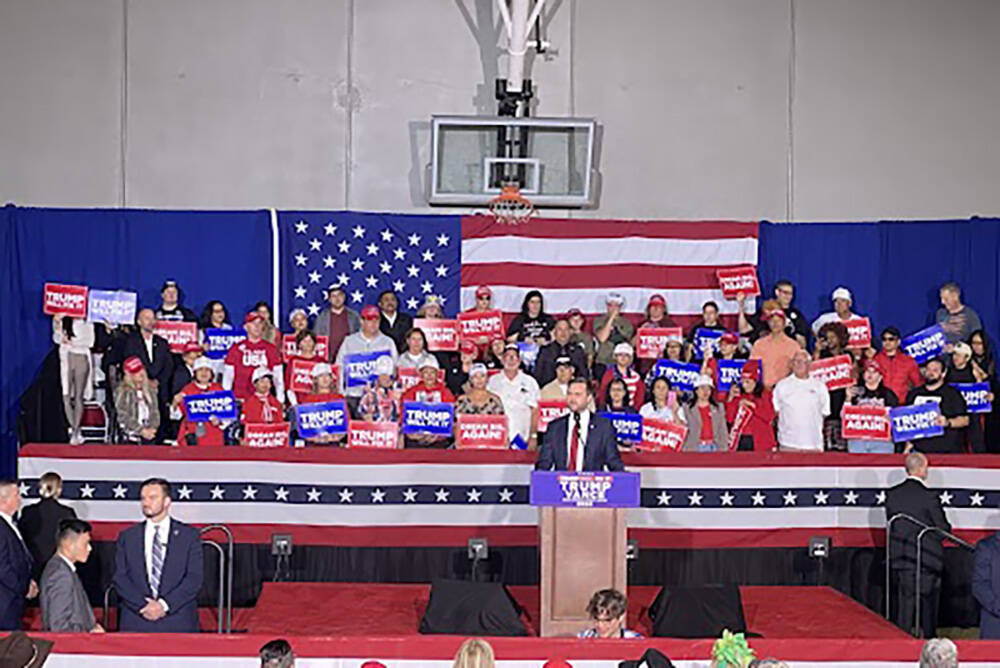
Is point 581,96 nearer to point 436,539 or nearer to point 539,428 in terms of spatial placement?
point 539,428

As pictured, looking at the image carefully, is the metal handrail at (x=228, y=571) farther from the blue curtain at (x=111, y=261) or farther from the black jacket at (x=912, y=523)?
the black jacket at (x=912, y=523)

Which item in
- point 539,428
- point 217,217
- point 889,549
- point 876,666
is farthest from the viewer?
point 217,217

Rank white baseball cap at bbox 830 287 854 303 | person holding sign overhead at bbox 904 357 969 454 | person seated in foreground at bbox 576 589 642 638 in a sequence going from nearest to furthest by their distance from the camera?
person seated in foreground at bbox 576 589 642 638
person holding sign overhead at bbox 904 357 969 454
white baseball cap at bbox 830 287 854 303

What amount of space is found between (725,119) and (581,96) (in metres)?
1.93

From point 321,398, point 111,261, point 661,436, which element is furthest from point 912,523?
point 111,261

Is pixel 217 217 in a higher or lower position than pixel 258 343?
higher

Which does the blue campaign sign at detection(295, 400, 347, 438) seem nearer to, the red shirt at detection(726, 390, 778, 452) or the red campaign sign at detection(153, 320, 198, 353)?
the red campaign sign at detection(153, 320, 198, 353)

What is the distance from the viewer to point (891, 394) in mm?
16422

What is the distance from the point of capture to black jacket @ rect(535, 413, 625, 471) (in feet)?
39.7

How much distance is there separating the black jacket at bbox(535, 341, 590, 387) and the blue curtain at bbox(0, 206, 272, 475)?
3.84 meters

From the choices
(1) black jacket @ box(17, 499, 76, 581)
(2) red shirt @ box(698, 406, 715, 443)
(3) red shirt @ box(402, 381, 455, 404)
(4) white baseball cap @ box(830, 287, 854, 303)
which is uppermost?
(4) white baseball cap @ box(830, 287, 854, 303)

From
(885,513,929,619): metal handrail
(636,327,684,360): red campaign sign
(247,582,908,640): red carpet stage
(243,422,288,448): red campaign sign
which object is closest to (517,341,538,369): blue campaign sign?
(636,327,684,360): red campaign sign

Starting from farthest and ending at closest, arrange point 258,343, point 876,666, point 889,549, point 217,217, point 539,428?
point 217,217, point 258,343, point 539,428, point 889,549, point 876,666

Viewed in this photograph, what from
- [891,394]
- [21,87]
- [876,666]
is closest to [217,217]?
[21,87]
